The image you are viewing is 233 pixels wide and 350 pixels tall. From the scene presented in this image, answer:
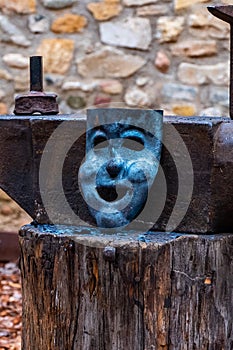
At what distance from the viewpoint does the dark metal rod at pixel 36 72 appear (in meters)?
1.89

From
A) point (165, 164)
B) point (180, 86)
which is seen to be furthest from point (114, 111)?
point (180, 86)

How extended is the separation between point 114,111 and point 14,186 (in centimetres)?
35

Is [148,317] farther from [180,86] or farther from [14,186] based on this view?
[180,86]

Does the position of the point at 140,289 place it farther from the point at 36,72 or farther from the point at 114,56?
the point at 114,56

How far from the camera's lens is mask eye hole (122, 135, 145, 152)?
1650mm

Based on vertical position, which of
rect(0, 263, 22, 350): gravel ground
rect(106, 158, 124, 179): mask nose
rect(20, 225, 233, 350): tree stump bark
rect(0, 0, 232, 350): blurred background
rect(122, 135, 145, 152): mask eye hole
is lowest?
rect(0, 263, 22, 350): gravel ground

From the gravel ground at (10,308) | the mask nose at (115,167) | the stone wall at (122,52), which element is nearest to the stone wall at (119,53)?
the stone wall at (122,52)

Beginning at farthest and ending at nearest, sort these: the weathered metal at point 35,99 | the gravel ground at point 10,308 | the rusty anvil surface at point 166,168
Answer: the gravel ground at point 10,308 → the weathered metal at point 35,99 → the rusty anvil surface at point 166,168

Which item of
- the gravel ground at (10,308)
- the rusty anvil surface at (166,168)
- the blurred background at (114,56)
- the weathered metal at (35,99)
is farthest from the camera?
the blurred background at (114,56)

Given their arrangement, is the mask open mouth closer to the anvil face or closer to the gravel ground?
the anvil face

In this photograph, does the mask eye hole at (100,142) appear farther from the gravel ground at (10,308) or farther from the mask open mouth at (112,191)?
the gravel ground at (10,308)

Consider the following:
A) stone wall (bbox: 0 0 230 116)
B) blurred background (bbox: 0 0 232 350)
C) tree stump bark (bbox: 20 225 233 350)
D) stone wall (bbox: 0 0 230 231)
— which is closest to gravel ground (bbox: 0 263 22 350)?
blurred background (bbox: 0 0 232 350)

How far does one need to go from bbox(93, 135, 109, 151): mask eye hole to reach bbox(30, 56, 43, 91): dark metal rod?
1.14 ft

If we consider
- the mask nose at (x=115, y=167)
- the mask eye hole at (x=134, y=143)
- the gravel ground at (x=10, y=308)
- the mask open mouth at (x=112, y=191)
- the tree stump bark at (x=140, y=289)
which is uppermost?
the mask eye hole at (x=134, y=143)
